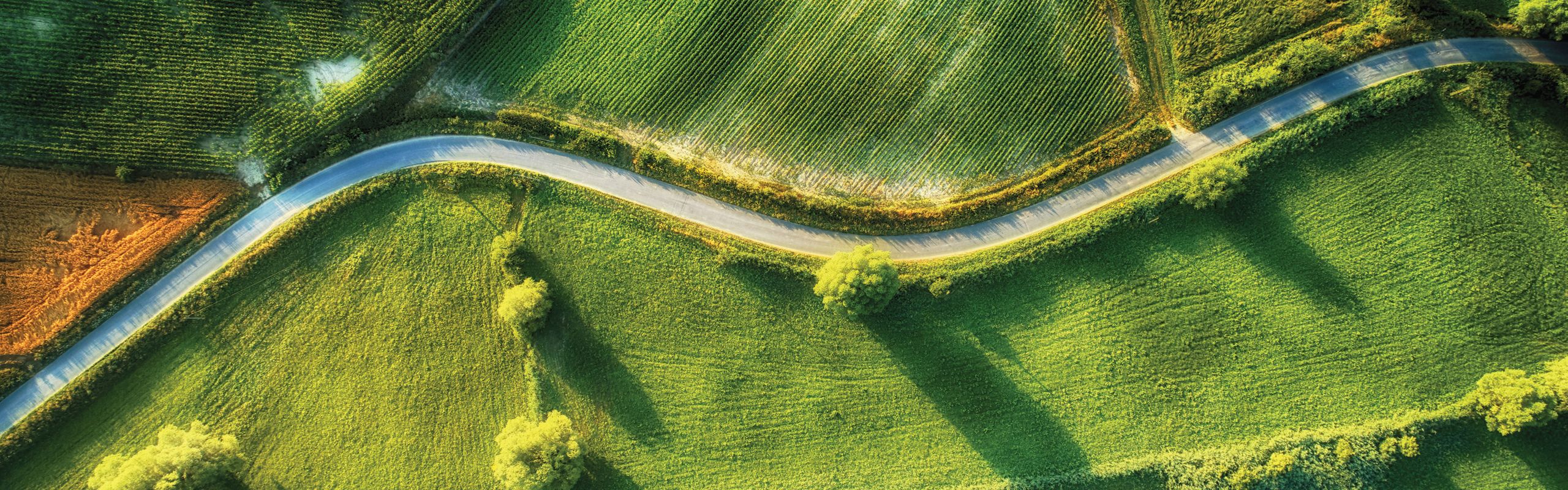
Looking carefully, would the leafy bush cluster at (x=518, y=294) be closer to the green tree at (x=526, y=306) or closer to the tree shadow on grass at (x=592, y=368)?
the green tree at (x=526, y=306)

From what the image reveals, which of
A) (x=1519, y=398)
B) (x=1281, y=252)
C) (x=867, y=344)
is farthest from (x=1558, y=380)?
(x=867, y=344)

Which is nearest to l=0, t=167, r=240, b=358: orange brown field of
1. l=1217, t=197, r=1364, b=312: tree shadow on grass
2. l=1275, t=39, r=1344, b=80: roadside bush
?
l=1217, t=197, r=1364, b=312: tree shadow on grass

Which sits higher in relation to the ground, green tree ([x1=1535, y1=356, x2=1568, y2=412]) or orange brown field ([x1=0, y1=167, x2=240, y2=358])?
green tree ([x1=1535, y1=356, x2=1568, y2=412])

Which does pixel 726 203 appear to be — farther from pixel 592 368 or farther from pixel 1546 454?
pixel 1546 454

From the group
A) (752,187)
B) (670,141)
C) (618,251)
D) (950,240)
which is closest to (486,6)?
(670,141)

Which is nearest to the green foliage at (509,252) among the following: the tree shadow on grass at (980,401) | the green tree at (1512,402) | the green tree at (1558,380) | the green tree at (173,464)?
the green tree at (173,464)

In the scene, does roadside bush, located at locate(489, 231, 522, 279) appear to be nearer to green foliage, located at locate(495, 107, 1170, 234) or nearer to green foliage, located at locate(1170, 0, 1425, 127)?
green foliage, located at locate(495, 107, 1170, 234)
